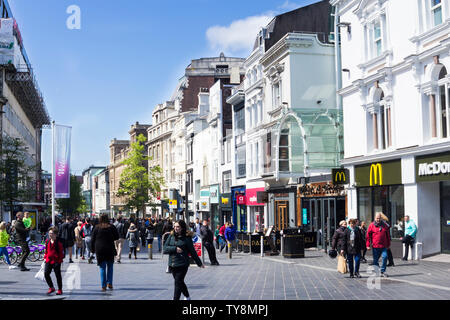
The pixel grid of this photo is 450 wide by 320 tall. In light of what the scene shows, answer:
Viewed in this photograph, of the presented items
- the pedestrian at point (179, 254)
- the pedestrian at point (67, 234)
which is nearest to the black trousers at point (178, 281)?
the pedestrian at point (179, 254)

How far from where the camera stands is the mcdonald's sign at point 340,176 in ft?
91.3

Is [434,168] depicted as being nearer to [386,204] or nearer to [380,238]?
[386,204]

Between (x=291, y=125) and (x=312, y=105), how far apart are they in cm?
331

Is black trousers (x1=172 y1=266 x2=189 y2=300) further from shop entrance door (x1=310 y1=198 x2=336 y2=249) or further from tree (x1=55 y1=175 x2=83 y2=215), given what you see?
tree (x1=55 y1=175 x2=83 y2=215)

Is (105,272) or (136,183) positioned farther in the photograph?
(136,183)

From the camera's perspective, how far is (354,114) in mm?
27625

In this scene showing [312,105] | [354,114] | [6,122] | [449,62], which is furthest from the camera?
[6,122]

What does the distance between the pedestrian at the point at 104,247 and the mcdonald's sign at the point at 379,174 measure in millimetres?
12811

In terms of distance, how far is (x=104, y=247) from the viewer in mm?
14547

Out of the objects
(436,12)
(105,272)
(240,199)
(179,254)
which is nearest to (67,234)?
(105,272)

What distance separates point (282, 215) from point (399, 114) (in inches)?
607

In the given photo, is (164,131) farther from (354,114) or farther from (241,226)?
(354,114)

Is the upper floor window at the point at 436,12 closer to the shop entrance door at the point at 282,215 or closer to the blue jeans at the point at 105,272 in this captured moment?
the blue jeans at the point at 105,272
